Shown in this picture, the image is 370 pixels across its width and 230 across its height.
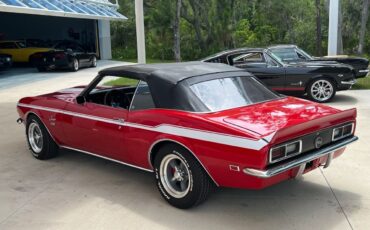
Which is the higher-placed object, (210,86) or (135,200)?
(210,86)

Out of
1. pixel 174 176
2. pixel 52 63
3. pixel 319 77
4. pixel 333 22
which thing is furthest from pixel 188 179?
pixel 52 63

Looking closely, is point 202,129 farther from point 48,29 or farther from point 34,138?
point 48,29

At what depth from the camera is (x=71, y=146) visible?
580 centimetres

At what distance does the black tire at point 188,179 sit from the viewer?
13.8ft

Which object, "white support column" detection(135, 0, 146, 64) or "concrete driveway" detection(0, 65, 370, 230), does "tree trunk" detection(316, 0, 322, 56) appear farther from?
"concrete driveway" detection(0, 65, 370, 230)

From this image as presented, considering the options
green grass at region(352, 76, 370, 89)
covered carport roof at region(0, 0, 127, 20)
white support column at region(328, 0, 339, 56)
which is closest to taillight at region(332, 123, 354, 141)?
green grass at region(352, 76, 370, 89)

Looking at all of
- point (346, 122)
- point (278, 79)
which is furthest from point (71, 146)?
point (278, 79)

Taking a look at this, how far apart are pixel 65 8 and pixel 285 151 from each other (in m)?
19.7

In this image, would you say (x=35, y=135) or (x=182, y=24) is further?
(x=182, y=24)

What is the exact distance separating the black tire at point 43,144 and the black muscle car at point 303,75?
5.67 meters

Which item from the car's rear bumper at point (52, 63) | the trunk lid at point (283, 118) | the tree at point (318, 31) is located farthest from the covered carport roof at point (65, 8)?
the trunk lid at point (283, 118)

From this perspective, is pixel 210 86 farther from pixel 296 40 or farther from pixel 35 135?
pixel 296 40

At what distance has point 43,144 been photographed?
6.15 m

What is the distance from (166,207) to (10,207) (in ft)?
5.44
